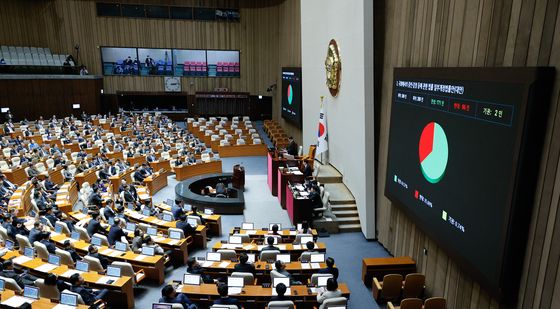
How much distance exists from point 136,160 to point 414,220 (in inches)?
531

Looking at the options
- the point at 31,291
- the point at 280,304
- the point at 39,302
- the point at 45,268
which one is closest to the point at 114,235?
the point at 45,268

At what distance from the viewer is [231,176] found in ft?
53.9

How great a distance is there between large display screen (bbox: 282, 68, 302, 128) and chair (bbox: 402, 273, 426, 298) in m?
13.8

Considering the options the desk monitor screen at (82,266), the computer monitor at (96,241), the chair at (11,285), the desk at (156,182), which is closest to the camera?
the chair at (11,285)

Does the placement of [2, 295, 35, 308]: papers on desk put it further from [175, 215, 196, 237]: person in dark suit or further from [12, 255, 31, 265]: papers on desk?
[175, 215, 196, 237]: person in dark suit

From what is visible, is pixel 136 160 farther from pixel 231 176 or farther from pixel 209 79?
pixel 209 79

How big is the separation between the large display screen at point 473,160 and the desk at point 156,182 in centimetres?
987

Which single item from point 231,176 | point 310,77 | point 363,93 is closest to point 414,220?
point 363,93

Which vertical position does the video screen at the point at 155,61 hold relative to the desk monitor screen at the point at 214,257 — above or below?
above

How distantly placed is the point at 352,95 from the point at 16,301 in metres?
9.25

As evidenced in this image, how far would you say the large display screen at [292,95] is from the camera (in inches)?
825

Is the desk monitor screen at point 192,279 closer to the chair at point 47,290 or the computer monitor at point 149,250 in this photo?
the computer monitor at point 149,250

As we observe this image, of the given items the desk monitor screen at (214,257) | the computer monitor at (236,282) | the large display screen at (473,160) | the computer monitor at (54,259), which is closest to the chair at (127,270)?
the computer monitor at (54,259)

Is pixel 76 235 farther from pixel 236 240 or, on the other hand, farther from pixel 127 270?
pixel 236 240
